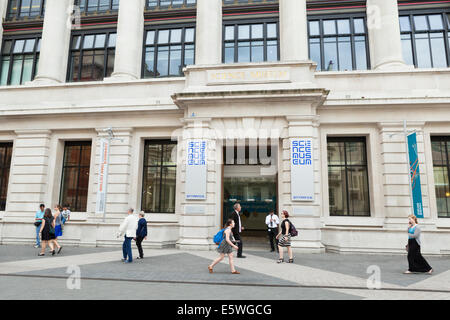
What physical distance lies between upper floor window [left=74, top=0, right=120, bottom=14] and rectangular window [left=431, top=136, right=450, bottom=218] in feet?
67.4

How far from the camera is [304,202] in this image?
13648 mm

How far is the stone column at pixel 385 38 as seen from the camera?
51.9ft

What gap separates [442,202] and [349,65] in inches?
342

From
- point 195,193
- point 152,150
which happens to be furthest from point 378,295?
point 152,150

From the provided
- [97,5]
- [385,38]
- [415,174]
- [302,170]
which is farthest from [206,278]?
[97,5]

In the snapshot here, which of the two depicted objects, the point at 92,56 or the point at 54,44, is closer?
the point at 54,44

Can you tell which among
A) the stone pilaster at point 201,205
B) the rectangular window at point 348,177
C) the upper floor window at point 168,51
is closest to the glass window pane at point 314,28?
the rectangular window at point 348,177

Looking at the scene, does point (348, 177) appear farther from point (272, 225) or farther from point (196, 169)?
point (196, 169)

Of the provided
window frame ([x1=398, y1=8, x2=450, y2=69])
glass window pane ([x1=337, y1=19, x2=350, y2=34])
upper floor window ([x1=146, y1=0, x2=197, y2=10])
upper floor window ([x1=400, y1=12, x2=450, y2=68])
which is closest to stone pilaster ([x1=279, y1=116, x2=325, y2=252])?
glass window pane ([x1=337, y1=19, x2=350, y2=34])

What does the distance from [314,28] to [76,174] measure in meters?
16.5

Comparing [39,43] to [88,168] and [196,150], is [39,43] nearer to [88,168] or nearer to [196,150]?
[88,168]

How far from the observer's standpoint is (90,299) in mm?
5844

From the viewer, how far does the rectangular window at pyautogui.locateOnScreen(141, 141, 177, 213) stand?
16.8 metres

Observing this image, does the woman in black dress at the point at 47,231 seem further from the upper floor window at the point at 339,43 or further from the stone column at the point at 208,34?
the upper floor window at the point at 339,43
